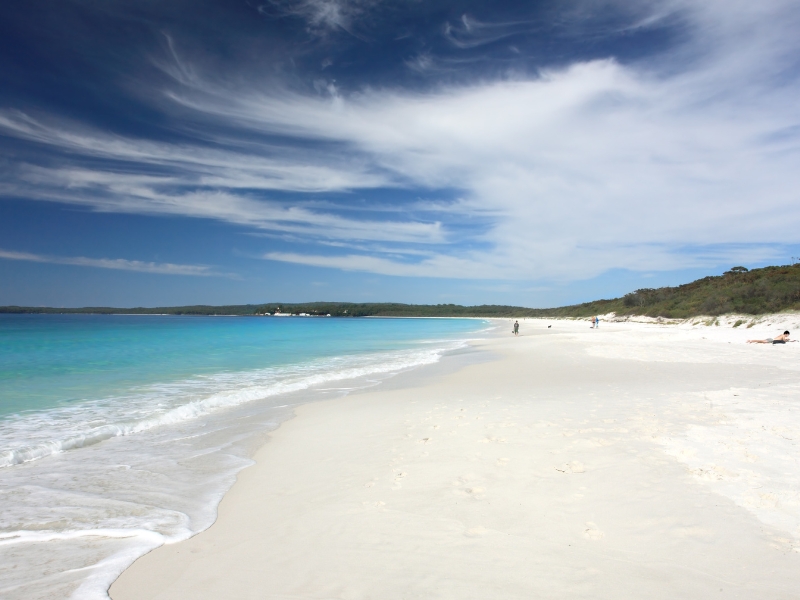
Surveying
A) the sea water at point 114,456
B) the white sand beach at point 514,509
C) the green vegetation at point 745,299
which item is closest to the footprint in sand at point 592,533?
the white sand beach at point 514,509

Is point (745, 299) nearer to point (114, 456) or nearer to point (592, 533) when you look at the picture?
point (592, 533)

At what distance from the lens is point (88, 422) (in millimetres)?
8141

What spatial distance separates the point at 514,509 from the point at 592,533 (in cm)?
70

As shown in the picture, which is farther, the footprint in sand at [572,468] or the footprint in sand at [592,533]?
the footprint in sand at [572,468]

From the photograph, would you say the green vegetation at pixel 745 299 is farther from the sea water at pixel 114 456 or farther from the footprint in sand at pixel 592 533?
the footprint in sand at pixel 592 533

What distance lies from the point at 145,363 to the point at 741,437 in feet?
66.1

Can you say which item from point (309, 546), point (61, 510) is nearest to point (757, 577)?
point (309, 546)

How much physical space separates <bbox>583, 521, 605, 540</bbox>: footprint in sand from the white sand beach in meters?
0.02

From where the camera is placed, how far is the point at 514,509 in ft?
12.9

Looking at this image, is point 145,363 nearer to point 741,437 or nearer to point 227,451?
point 227,451

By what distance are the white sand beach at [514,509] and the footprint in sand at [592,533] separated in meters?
0.02

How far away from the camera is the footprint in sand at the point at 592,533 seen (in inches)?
133

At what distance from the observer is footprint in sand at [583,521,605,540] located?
339 cm

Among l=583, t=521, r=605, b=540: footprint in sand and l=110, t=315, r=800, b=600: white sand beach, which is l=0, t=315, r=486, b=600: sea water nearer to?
l=110, t=315, r=800, b=600: white sand beach
